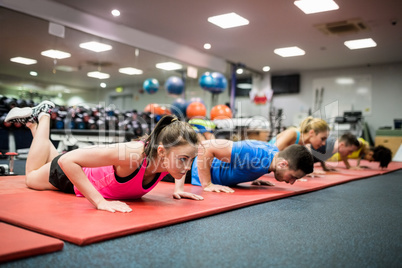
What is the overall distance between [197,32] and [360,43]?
11.9ft

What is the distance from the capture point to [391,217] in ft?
6.17

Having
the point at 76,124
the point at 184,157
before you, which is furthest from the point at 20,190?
the point at 76,124

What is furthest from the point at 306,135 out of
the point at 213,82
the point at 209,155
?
the point at 213,82

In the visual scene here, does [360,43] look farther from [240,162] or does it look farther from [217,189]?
[217,189]

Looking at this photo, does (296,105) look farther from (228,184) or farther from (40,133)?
(40,133)

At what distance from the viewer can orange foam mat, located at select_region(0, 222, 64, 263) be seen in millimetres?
1008

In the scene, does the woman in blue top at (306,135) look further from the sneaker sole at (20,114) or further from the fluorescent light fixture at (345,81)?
the fluorescent light fixture at (345,81)

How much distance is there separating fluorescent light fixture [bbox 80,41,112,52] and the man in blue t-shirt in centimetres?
473

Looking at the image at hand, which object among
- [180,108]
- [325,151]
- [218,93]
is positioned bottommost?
[325,151]

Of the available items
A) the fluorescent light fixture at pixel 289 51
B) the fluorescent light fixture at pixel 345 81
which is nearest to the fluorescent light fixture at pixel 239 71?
the fluorescent light fixture at pixel 289 51

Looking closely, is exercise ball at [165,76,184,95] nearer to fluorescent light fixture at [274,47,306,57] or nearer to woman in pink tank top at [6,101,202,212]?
fluorescent light fixture at [274,47,306,57]

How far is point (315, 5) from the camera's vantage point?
210 inches

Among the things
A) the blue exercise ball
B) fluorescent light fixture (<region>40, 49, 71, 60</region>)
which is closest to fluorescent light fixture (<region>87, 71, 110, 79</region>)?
fluorescent light fixture (<region>40, 49, 71, 60</region>)

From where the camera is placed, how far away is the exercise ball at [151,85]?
7.93 metres
